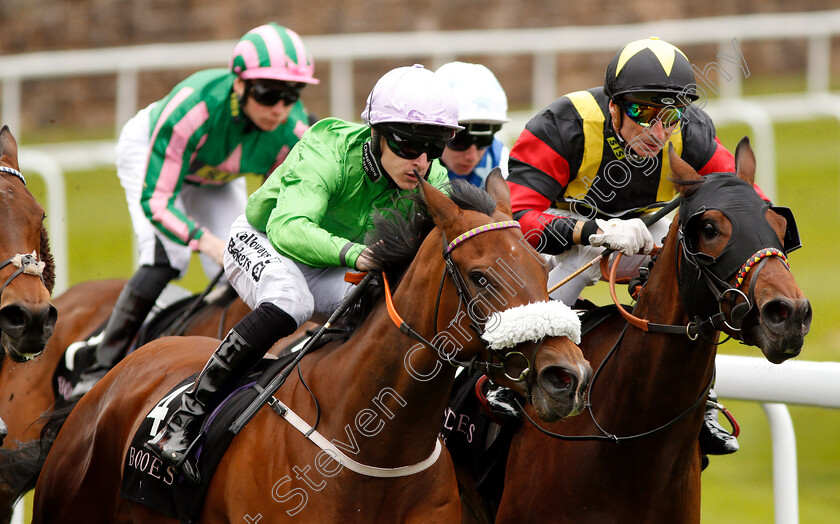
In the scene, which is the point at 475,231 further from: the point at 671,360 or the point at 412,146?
the point at 671,360

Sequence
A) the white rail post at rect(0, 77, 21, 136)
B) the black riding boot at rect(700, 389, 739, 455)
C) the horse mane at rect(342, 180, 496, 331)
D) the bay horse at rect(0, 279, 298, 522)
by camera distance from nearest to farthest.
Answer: the horse mane at rect(342, 180, 496, 331) < the black riding boot at rect(700, 389, 739, 455) < the bay horse at rect(0, 279, 298, 522) < the white rail post at rect(0, 77, 21, 136)

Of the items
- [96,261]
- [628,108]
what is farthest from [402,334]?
[96,261]

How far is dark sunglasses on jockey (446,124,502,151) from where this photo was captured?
18.2ft

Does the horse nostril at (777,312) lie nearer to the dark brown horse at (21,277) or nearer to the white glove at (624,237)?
the white glove at (624,237)

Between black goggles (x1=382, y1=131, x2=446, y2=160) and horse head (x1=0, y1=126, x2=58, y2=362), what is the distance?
1221 millimetres

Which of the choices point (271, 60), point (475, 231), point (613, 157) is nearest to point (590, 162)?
point (613, 157)

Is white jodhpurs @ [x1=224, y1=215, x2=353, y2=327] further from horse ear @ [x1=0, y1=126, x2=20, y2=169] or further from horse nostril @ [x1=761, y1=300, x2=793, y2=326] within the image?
horse nostril @ [x1=761, y1=300, x2=793, y2=326]

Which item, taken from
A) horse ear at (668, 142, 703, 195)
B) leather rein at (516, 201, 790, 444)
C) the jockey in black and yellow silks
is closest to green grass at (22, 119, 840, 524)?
the jockey in black and yellow silks

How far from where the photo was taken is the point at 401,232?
12.0 feet

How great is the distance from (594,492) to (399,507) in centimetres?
71

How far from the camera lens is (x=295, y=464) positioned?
3.64 metres

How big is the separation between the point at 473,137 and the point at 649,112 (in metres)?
1.53

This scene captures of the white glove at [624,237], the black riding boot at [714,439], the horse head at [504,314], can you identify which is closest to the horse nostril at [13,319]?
the horse head at [504,314]

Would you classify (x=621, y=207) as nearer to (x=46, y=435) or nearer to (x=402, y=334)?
(x=402, y=334)
